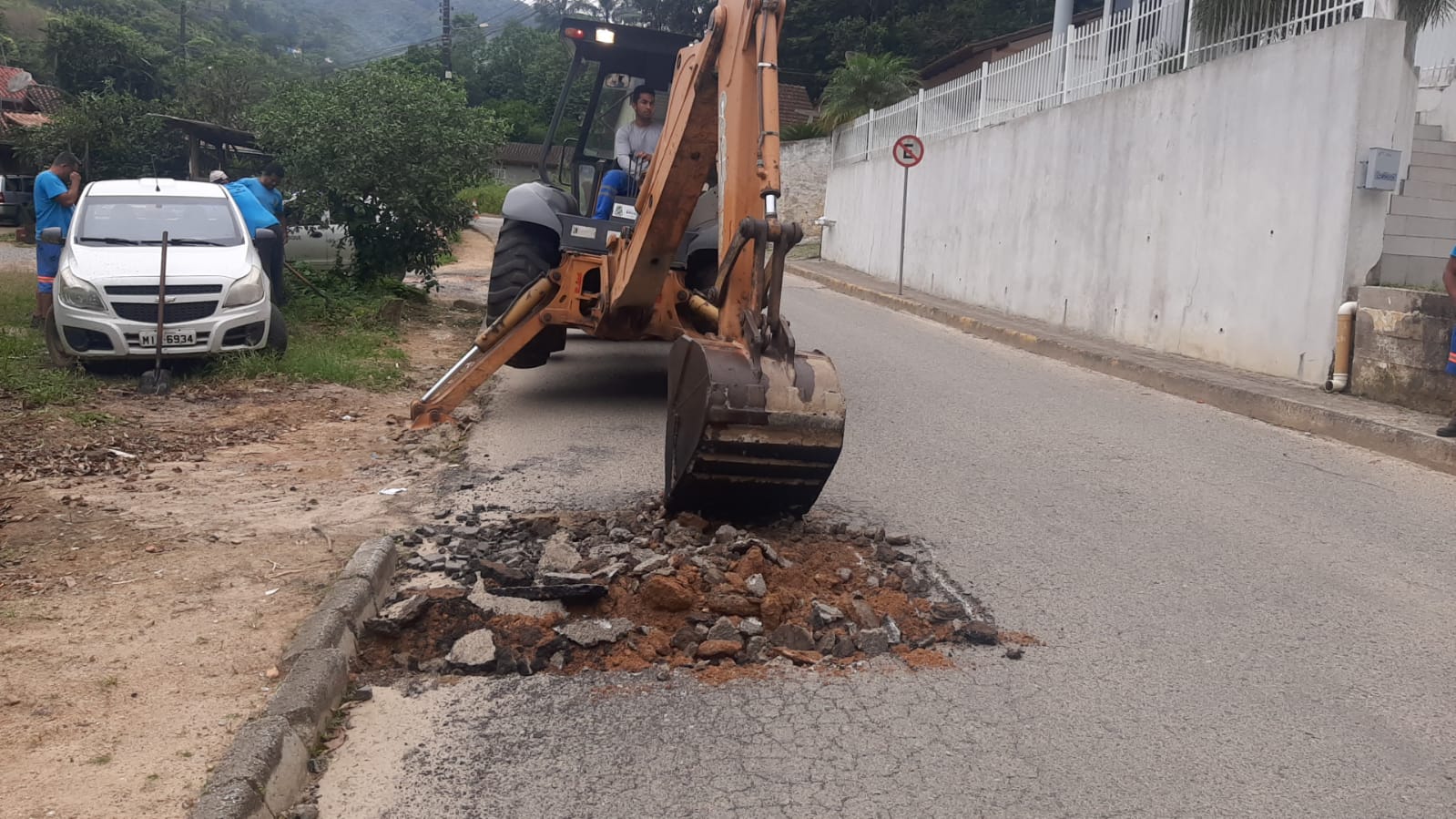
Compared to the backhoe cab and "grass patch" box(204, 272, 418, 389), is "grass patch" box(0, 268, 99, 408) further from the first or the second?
the backhoe cab

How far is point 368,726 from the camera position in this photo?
3771mm

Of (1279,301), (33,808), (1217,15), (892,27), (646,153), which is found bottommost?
(33,808)

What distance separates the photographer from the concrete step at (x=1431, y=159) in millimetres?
11312

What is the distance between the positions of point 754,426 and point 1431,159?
9.66 meters

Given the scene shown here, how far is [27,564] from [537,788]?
3.11 m

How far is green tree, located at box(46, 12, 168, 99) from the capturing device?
46.2m

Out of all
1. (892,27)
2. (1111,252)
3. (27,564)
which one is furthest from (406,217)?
(892,27)

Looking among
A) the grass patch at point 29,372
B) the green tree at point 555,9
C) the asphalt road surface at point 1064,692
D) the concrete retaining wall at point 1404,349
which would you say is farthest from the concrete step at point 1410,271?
the green tree at point 555,9

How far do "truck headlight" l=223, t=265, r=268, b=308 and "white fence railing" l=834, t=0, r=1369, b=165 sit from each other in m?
9.73

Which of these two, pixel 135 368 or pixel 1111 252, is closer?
pixel 135 368

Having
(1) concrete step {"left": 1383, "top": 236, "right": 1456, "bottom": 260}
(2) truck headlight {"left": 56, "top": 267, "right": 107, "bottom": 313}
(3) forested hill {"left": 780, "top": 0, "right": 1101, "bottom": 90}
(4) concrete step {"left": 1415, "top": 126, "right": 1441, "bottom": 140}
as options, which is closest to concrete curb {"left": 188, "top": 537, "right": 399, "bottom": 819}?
(2) truck headlight {"left": 56, "top": 267, "right": 107, "bottom": 313}

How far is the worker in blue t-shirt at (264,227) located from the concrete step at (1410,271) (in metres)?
10.6

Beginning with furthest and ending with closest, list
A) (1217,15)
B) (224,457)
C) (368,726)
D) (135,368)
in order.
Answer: (1217,15) → (135,368) → (224,457) → (368,726)

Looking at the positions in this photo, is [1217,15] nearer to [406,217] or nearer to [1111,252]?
[1111,252]
